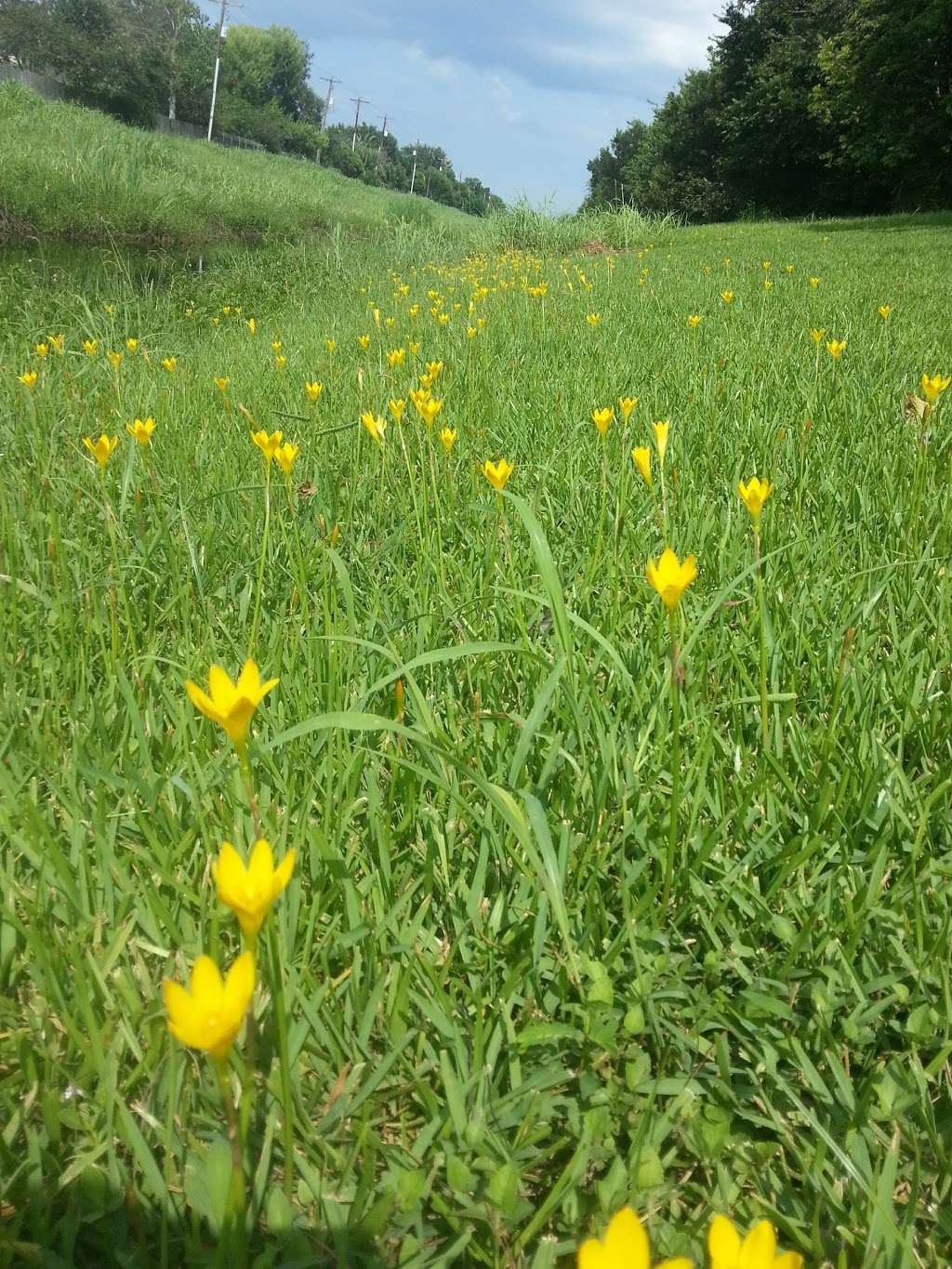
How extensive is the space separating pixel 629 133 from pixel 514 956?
8389 cm

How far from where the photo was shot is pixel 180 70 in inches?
1823

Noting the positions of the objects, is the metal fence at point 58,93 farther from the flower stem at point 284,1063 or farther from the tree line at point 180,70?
the flower stem at point 284,1063

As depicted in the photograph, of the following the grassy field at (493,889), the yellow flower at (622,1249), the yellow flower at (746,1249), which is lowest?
the grassy field at (493,889)

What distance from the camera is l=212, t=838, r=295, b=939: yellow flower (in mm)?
443

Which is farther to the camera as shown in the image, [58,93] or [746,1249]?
[58,93]

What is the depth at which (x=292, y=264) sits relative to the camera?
→ 9383 mm

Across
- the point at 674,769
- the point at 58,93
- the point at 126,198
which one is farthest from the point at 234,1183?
the point at 58,93

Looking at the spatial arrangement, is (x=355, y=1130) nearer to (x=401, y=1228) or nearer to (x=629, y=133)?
(x=401, y=1228)

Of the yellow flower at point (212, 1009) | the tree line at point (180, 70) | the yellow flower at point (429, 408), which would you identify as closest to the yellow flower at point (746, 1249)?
the yellow flower at point (212, 1009)

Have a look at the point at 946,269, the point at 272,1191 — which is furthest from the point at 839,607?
the point at 946,269

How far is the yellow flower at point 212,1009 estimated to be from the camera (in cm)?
39

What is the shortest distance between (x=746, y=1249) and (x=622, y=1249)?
82 millimetres

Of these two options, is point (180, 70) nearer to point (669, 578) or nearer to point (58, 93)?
point (58, 93)

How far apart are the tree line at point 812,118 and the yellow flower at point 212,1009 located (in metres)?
20.9
